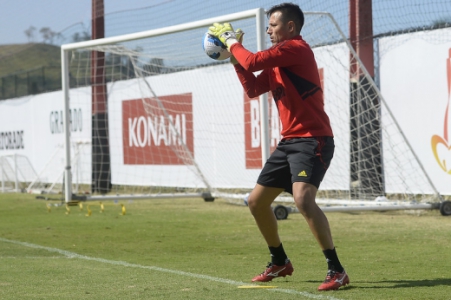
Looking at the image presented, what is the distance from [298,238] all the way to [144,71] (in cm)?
875

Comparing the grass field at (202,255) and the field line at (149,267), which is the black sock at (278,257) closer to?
the grass field at (202,255)

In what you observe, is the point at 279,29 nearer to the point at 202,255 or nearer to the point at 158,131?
the point at 202,255

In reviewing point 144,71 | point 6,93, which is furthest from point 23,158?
point 144,71

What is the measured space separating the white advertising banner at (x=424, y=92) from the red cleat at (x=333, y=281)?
7.82 m

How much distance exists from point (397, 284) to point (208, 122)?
39.4ft

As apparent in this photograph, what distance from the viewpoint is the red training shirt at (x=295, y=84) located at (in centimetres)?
617

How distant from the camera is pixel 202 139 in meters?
18.3

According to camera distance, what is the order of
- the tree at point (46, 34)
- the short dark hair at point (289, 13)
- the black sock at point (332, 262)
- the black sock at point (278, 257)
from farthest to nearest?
the tree at point (46, 34), the black sock at point (278, 257), the short dark hair at point (289, 13), the black sock at point (332, 262)

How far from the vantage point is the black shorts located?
611cm

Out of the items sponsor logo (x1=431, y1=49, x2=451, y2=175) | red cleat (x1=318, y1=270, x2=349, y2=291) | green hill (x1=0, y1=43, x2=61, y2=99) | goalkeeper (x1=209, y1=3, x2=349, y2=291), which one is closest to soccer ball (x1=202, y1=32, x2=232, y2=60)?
goalkeeper (x1=209, y1=3, x2=349, y2=291)

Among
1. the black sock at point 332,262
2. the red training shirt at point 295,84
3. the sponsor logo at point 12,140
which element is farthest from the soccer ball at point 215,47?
the sponsor logo at point 12,140

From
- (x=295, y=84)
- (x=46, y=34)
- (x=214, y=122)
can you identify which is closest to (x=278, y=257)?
(x=295, y=84)

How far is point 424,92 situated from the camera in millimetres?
13844

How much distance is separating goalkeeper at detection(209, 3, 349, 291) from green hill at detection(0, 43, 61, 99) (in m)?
23.9
